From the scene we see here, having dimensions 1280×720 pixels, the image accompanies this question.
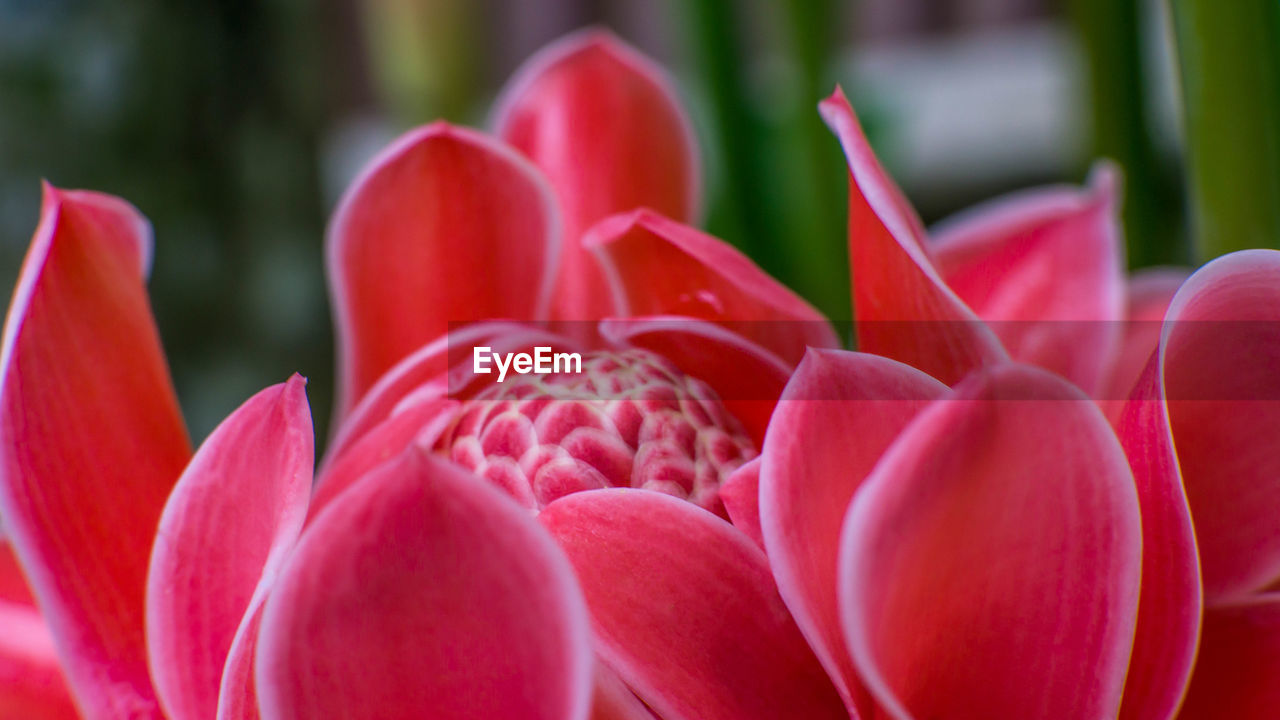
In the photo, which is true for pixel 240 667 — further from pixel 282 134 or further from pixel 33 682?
pixel 282 134

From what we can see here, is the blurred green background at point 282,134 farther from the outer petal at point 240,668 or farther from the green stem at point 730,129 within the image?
the outer petal at point 240,668

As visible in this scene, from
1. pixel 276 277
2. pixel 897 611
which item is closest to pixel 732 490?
pixel 897 611

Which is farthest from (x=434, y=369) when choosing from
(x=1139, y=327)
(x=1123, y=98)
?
(x=1123, y=98)

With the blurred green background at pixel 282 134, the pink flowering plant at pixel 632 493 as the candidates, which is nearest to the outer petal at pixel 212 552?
the pink flowering plant at pixel 632 493

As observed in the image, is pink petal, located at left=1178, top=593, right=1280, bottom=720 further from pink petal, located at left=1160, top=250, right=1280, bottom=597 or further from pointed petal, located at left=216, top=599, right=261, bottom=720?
pointed petal, located at left=216, top=599, right=261, bottom=720

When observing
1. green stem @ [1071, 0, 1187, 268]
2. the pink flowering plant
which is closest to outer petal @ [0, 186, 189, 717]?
the pink flowering plant
